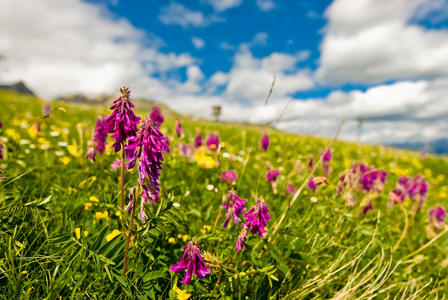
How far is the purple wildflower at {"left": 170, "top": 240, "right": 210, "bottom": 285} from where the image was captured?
1444 mm

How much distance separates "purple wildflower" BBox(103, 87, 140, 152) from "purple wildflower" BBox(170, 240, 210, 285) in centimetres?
70

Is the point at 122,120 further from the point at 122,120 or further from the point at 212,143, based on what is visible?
the point at 212,143

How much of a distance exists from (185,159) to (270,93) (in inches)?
86.4

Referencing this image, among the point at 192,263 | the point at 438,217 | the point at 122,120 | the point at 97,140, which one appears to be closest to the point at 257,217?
the point at 192,263

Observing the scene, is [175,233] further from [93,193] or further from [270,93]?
[270,93]

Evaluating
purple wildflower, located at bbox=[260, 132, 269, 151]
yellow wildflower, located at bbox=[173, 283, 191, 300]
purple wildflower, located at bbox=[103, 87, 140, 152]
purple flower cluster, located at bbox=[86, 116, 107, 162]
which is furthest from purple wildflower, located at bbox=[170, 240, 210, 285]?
purple wildflower, located at bbox=[260, 132, 269, 151]

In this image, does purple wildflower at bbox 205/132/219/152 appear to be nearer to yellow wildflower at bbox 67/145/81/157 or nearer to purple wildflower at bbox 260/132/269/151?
purple wildflower at bbox 260/132/269/151

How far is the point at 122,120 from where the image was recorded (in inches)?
57.0

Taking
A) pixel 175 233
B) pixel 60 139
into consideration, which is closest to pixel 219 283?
pixel 175 233

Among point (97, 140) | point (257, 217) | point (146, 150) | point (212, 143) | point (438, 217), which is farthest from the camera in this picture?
point (212, 143)

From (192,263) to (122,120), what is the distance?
0.87 metres

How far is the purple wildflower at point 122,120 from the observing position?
4.70 ft

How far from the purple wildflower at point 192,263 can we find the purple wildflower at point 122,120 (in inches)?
27.4

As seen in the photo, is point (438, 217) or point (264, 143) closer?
point (438, 217)
